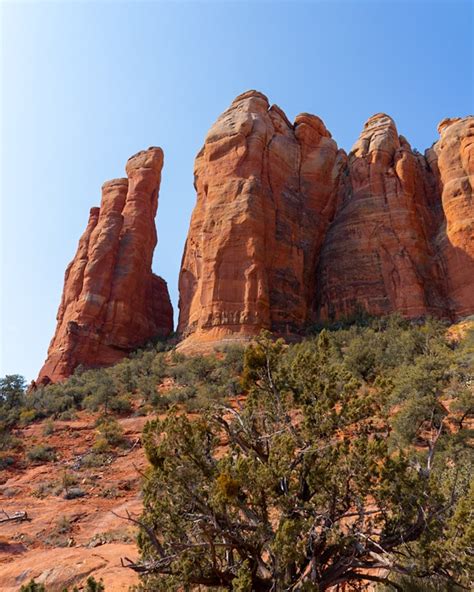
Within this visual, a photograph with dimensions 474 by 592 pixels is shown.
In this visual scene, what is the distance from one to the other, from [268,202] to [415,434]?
26037 millimetres

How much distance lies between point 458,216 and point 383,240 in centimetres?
556

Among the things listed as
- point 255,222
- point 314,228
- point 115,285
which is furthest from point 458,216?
point 115,285

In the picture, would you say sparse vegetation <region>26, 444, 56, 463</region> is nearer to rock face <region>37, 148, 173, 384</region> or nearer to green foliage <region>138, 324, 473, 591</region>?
green foliage <region>138, 324, 473, 591</region>

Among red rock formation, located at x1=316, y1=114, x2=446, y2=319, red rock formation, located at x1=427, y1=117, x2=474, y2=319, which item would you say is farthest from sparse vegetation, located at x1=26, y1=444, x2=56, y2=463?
red rock formation, located at x1=427, y1=117, x2=474, y2=319

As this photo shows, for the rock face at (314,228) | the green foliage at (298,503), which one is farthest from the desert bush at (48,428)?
the green foliage at (298,503)

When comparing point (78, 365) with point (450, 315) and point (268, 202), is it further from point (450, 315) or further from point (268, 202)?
point (450, 315)

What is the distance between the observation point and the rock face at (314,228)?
108 ft

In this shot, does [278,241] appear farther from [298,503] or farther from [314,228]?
[298,503]

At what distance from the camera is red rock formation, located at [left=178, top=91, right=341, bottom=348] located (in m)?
32.7

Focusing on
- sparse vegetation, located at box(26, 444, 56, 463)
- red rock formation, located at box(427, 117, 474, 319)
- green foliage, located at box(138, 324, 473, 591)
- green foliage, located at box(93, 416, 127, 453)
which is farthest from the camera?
red rock formation, located at box(427, 117, 474, 319)

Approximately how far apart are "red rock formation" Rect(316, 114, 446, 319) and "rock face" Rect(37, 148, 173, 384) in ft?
50.6

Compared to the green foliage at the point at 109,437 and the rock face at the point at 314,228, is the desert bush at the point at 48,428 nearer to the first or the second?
the green foliage at the point at 109,437

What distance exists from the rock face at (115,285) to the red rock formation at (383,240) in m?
15.4

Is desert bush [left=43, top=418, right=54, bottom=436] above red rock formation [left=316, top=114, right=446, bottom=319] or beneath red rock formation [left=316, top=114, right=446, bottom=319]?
beneath
